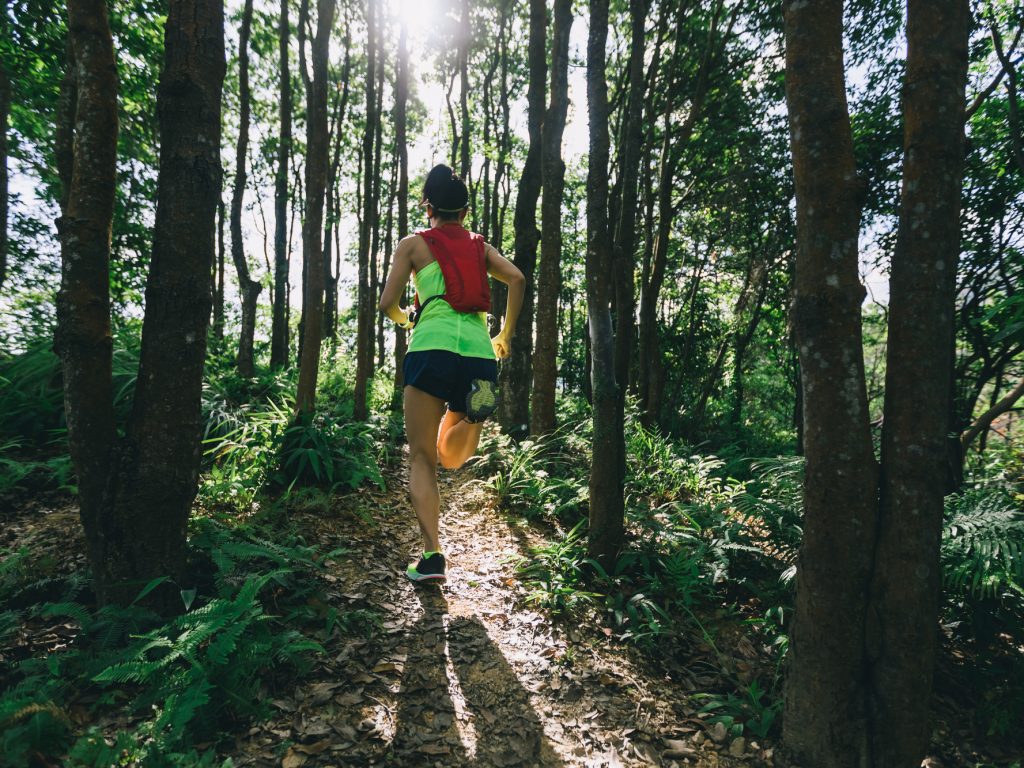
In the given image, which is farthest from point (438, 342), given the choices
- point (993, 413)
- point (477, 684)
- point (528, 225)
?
point (528, 225)

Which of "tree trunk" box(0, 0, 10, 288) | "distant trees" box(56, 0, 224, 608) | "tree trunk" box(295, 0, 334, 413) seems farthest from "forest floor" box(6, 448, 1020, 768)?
"tree trunk" box(0, 0, 10, 288)

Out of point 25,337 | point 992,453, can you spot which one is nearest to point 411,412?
point 25,337

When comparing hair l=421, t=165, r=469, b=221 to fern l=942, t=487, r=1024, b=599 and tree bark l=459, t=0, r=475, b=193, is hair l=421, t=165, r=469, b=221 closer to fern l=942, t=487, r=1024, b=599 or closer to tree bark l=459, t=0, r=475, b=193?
fern l=942, t=487, r=1024, b=599

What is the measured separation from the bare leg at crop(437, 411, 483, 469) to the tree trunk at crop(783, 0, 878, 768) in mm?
2146

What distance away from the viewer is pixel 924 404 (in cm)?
212

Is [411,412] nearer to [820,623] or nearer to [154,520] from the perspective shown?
[154,520]

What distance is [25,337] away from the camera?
5.86 m

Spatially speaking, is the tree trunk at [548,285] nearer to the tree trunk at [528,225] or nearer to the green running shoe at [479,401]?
the tree trunk at [528,225]

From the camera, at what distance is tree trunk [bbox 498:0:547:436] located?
7.31 meters

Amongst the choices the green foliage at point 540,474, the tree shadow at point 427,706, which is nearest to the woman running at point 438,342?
the tree shadow at point 427,706

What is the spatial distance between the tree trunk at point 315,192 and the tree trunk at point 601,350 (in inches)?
133

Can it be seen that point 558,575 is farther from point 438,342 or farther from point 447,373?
point 438,342

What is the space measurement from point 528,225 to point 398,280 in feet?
15.0

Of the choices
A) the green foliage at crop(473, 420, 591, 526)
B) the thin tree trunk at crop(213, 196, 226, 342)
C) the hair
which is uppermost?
the thin tree trunk at crop(213, 196, 226, 342)
